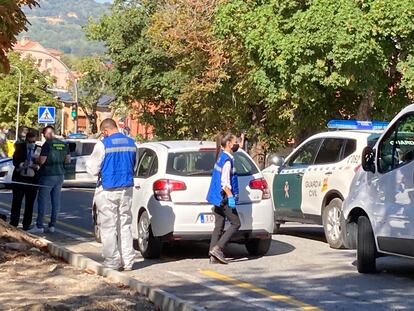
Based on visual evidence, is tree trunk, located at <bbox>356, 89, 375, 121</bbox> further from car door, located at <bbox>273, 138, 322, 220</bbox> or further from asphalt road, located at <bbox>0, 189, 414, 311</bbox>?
asphalt road, located at <bbox>0, 189, 414, 311</bbox>

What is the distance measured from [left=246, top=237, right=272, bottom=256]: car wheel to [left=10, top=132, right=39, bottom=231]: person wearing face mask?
4.29 m

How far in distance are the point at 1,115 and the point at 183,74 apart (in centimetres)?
5094

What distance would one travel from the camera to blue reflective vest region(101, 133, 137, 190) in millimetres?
10672

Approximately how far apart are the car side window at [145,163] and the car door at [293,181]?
2968 millimetres

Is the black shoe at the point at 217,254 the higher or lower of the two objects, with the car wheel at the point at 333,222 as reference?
lower

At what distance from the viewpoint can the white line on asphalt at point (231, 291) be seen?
29.4 ft

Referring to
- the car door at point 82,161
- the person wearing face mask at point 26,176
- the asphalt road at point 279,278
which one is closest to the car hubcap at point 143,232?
the asphalt road at point 279,278

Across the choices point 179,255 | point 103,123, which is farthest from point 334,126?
point 103,123

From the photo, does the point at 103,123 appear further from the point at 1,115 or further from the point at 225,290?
the point at 1,115

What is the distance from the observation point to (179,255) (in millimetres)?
12992

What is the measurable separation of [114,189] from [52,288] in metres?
1.65

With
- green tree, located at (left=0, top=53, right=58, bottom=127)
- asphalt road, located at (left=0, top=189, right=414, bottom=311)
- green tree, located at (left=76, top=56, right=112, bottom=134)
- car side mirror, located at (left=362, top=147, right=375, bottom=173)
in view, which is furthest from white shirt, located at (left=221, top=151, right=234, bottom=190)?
green tree, located at (left=0, top=53, right=58, bottom=127)

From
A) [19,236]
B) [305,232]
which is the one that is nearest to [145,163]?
[19,236]

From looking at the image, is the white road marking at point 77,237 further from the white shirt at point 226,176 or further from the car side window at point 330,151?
the car side window at point 330,151
